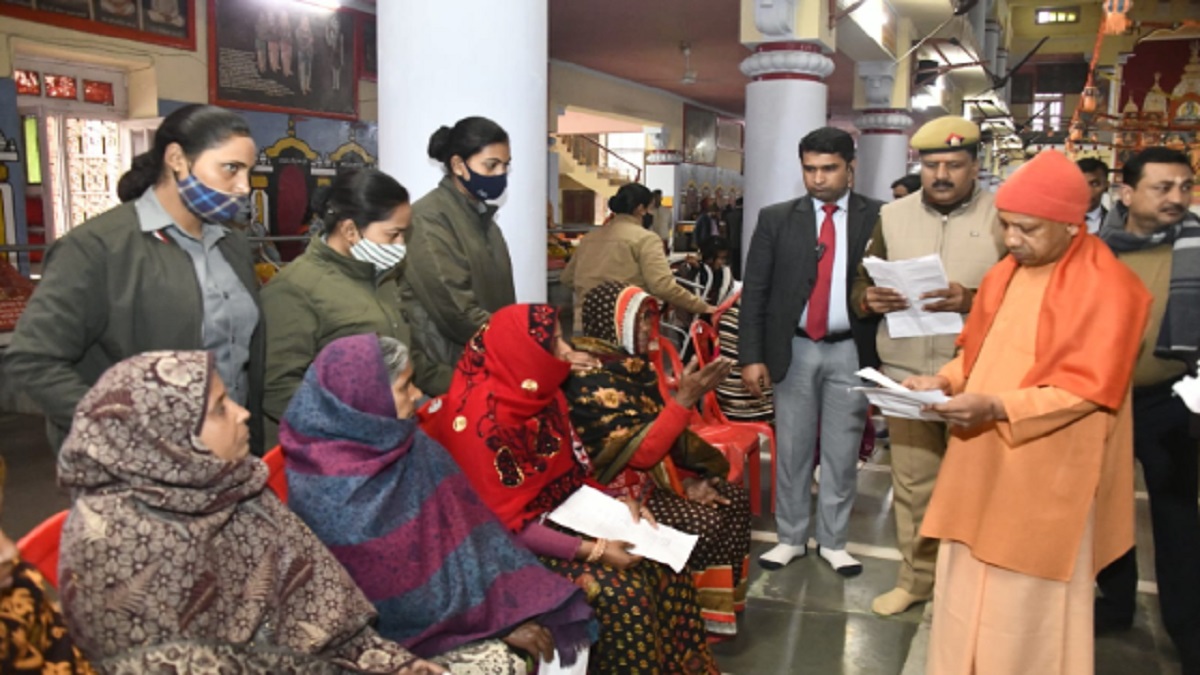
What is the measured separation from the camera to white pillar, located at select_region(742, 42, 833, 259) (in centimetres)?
689

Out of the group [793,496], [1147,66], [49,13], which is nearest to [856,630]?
[793,496]

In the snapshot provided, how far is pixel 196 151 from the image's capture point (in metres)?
2.19

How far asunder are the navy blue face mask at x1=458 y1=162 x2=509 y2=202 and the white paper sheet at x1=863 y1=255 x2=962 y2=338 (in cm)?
121

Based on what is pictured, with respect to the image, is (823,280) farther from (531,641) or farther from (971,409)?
(531,641)

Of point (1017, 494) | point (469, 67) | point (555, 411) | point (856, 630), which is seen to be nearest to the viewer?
point (1017, 494)

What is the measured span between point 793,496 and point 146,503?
2.77 m

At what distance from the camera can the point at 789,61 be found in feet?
22.7

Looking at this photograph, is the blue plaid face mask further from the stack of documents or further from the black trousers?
the black trousers

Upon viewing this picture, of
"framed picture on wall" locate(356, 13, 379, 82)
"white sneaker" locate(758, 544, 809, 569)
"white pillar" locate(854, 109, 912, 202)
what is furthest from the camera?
"white pillar" locate(854, 109, 912, 202)

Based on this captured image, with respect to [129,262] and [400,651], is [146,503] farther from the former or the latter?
[129,262]

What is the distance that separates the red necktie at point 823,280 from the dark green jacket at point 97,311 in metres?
2.21

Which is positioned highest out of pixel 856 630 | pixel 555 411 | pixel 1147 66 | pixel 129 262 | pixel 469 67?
pixel 1147 66

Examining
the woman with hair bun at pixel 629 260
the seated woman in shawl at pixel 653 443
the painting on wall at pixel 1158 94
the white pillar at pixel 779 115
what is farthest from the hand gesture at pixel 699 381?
the painting on wall at pixel 1158 94

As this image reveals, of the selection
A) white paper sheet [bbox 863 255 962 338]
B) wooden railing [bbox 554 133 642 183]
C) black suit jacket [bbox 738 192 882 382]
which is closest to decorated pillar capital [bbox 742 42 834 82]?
black suit jacket [bbox 738 192 882 382]
